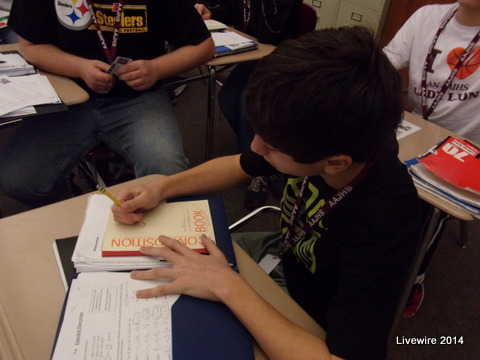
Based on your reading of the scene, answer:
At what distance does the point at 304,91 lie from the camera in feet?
1.97

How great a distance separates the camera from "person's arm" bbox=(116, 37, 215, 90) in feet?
4.70

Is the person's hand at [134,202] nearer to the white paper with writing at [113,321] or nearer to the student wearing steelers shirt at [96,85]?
the white paper with writing at [113,321]

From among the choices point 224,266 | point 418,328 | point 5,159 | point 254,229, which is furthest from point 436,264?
point 5,159

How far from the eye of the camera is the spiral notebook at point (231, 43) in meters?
1.92

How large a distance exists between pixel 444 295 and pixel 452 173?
3.09 feet

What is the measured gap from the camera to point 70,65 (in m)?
1.40

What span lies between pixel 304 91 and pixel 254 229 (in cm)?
149

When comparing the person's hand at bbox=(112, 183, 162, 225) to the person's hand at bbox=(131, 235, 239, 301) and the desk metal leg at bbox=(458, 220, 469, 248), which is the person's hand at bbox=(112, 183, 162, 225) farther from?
the desk metal leg at bbox=(458, 220, 469, 248)

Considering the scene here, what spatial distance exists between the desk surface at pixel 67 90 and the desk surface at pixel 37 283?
0.49 meters

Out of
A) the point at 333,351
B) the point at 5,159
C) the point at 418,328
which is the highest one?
the point at 333,351

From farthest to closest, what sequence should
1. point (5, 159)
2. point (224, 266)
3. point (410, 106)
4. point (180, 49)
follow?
point (410, 106)
point (180, 49)
point (5, 159)
point (224, 266)

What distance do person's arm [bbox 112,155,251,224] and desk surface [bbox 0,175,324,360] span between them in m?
0.13

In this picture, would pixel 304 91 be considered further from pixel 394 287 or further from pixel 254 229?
pixel 254 229

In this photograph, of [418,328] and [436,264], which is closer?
[418,328]
